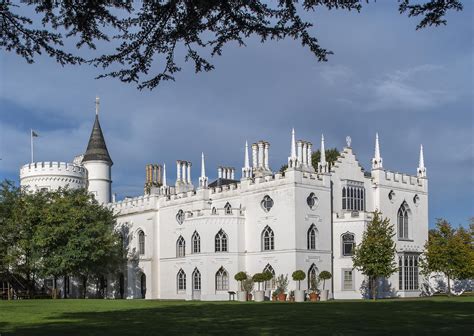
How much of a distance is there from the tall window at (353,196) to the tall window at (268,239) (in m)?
6.36

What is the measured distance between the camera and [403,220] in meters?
54.2

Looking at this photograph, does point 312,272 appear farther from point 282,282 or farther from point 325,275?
point 282,282

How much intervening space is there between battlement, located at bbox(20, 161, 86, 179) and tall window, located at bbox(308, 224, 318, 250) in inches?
1075

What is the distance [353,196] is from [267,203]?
23.4 feet

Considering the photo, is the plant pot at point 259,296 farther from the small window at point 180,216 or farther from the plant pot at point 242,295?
the small window at point 180,216

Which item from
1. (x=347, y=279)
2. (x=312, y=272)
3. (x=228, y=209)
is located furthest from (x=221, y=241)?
(x=347, y=279)

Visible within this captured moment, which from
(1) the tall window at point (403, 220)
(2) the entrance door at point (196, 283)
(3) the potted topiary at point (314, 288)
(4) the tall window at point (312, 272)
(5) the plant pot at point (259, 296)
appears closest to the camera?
(5) the plant pot at point (259, 296)

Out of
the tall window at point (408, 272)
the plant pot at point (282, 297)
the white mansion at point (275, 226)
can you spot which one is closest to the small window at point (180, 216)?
the white mansion at point (275, 226)

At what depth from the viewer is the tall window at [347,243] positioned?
49.3 m

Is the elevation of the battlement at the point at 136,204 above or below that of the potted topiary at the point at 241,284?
above

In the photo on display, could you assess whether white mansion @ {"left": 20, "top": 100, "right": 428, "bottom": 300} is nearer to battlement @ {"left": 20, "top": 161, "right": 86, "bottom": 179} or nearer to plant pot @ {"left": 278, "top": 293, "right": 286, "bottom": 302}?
plant pot @ {"left": 278, "top": 293, "right": 286, "bottom": 302}

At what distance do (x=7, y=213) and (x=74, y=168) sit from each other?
1455cm

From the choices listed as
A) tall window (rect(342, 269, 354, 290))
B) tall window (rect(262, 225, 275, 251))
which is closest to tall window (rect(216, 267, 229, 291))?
tall window (rect(262, 225, 275, 251))

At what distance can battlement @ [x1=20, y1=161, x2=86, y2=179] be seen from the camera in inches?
2527
